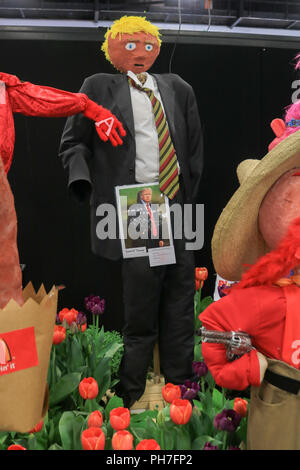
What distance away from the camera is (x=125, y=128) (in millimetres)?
1556

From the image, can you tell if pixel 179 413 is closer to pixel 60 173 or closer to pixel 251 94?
pixel 60 173

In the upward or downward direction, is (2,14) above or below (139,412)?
above

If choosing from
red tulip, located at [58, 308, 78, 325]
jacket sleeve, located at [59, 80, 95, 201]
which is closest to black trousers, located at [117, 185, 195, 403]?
red tulip, located at [58, 308, 78, 325]

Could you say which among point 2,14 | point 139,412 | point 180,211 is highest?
point 2,14

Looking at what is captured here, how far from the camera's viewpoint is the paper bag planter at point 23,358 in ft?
3.63

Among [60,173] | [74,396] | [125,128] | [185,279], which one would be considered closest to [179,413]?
[74,396]

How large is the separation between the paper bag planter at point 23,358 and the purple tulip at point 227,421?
45 cm

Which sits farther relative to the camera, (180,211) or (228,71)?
(228,71)

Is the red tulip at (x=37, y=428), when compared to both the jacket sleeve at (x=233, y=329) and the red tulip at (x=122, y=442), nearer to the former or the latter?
the red tulip at (x=122, y=442)

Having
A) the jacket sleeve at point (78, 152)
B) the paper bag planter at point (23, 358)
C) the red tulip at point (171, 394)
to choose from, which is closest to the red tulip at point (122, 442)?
the red tulip at point (171, 394)

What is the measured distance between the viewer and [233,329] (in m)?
0.98

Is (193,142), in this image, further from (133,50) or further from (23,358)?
(23,358)

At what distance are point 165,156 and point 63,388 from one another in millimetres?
817

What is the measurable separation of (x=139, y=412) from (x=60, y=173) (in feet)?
3.77
